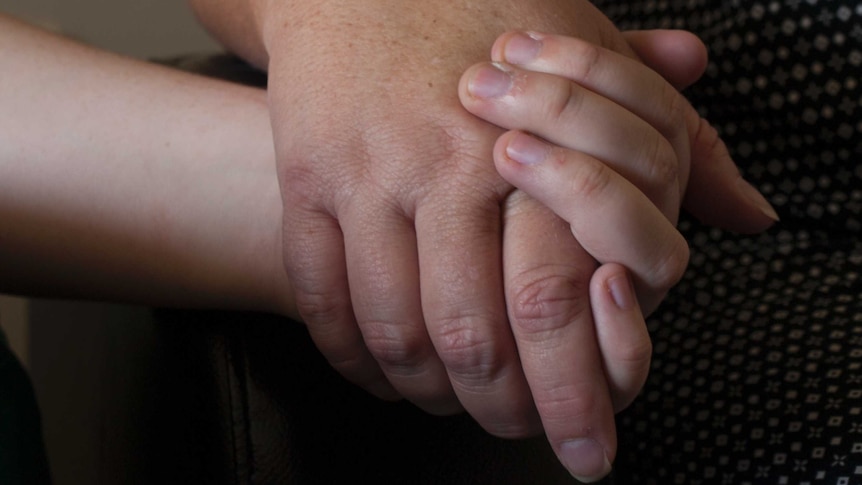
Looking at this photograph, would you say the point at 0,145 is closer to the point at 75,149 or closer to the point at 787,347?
the point at 75,149

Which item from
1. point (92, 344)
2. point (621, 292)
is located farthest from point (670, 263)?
point (92, 344)

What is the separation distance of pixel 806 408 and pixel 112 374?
50 centimetres

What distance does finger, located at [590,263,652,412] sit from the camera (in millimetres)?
415

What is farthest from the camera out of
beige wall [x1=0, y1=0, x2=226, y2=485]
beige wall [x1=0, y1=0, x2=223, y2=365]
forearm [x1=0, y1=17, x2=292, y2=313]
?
beige wall [x1=0, y1=0, x2=223, y2=365]

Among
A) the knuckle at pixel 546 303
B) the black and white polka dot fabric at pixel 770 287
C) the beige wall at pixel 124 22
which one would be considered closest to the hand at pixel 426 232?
the knuckle at pixel 546 303

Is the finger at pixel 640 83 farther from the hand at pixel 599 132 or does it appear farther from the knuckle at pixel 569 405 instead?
the knuckle at pixel 569 405

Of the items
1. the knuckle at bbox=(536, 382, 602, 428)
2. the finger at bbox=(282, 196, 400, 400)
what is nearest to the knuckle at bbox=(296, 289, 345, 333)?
the finger at bbox=(282, 196, 400, 400)

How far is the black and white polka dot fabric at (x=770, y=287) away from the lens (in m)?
0.57

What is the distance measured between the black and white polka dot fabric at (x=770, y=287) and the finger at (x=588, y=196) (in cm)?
16

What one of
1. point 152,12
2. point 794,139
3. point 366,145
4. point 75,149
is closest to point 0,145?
point 75,149

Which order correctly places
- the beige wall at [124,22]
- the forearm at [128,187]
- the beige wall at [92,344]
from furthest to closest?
the beige wall at [124,22] → the beige wall at [92,344] → the forearm at [128,187]

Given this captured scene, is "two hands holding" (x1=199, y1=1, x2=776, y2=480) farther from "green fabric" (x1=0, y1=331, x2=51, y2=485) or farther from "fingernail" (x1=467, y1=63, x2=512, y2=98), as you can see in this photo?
"green fabric" (x1=0, y1=331, x2=51, y2=485)

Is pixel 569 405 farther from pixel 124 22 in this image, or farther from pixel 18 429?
pixel 124 22

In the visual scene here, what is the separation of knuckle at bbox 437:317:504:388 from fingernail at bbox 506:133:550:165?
0.08 m
